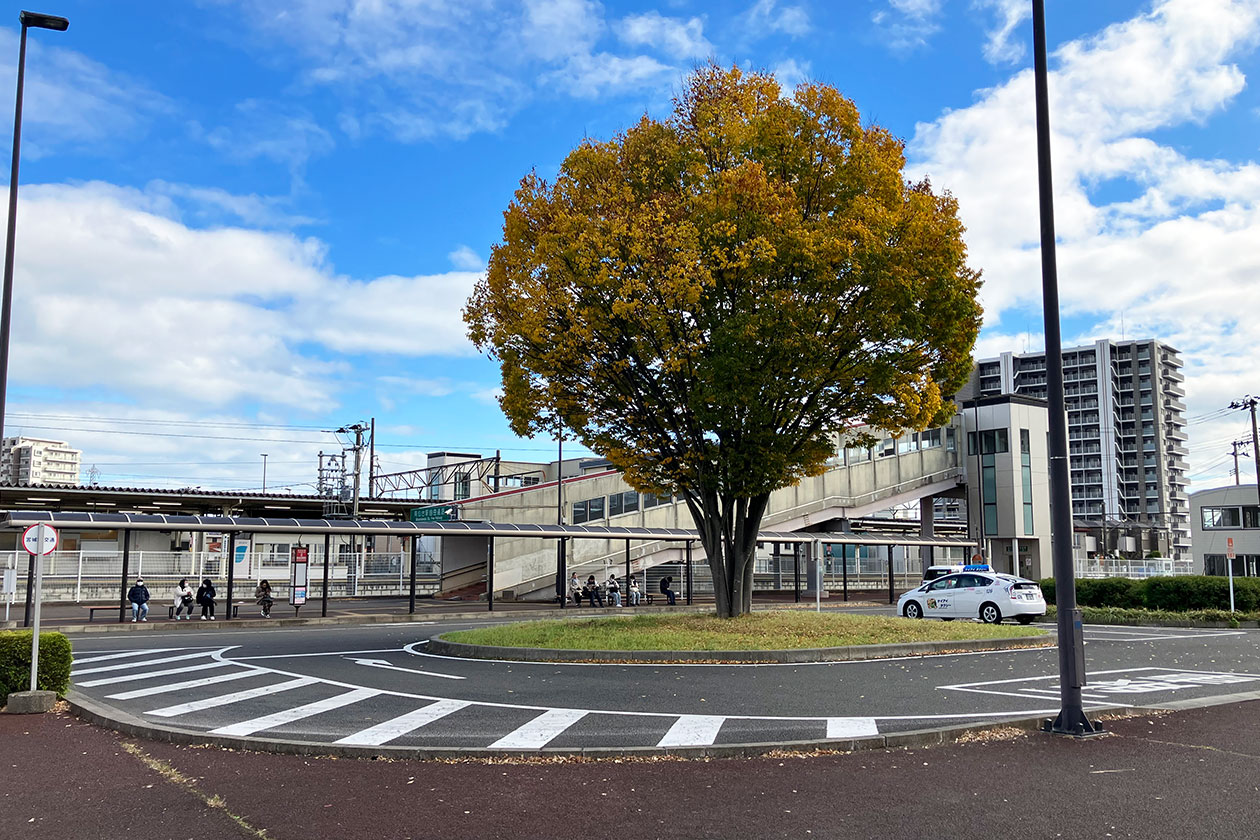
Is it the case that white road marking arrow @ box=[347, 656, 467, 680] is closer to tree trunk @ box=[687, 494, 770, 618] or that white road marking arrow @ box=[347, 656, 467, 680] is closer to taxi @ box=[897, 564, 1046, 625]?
tree trunk @ box=[687, 494, 770, 618]

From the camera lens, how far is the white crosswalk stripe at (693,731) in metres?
9.19

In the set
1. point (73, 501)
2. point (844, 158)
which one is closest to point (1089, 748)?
point (844, 158)

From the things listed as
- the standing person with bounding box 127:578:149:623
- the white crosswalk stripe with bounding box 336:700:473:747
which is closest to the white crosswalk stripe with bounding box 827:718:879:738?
the white crosswalk stripe with bounding box 336:700:473:747

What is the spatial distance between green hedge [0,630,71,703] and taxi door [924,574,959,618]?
72.3 feet

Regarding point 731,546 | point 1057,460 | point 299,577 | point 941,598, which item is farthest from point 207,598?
point 1057,460

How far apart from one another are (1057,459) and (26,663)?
12523 mm

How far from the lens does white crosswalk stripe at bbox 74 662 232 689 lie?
1487cm

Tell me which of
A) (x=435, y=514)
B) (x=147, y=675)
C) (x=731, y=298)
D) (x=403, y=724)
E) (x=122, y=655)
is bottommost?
(x=122, y=655)

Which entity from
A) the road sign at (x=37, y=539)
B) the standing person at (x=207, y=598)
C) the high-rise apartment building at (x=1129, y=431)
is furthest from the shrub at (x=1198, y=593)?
the high-rise apartment building at (x=1129, y=431)

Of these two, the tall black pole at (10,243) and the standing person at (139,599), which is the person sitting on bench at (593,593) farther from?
the tall black pole at (10,243)

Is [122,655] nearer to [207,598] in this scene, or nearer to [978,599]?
[207,598]

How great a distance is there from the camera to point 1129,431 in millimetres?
133375

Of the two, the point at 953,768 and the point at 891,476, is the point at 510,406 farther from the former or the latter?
the point at 891,476

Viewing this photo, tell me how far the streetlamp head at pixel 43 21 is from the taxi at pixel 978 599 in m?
24.0
